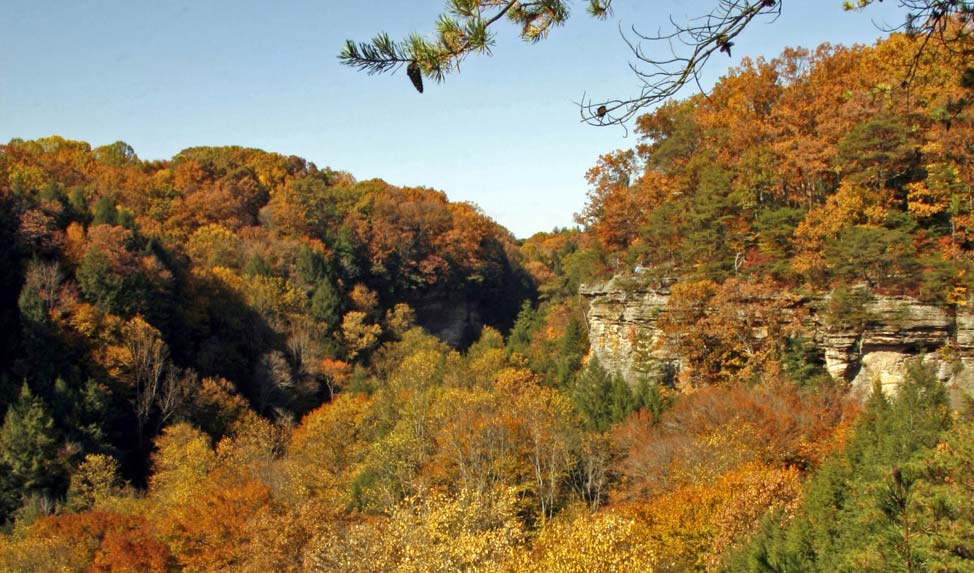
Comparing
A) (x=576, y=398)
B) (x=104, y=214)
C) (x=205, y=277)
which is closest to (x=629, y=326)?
(x=576, y=398)

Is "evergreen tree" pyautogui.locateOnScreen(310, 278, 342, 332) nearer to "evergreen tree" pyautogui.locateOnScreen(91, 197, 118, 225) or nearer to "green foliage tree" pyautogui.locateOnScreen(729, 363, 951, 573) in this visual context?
"evergreen tree" pyautogui.locateOnScreen(91, 197, 118, 225)

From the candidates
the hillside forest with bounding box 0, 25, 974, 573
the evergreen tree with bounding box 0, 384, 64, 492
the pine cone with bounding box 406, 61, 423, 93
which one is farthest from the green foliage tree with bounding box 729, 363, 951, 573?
the evergreen tree with bounding box 0, 384, 64, 492

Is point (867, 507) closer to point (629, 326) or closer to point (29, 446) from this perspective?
point (629, 326)

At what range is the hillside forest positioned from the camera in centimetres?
1400

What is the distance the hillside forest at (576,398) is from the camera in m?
14.0

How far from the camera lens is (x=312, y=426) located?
113 ft

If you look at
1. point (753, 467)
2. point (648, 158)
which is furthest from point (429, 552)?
point (648, 158)

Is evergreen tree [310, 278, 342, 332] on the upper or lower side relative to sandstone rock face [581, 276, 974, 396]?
upper

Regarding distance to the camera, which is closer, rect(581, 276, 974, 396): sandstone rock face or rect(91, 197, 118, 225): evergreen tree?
rect(581, 276, 974, 396): sandstone rock face

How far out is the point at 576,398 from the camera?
95.1 ft

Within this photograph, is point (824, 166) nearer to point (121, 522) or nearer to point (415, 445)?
point (415, 445)

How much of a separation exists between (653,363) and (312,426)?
16.5 metres

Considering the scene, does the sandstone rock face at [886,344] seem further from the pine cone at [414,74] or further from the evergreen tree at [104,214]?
the evergreen tree at [104,214]

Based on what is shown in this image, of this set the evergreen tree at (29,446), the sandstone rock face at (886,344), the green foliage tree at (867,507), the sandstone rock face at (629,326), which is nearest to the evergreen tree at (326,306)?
the evergreen tree at (29,446)
